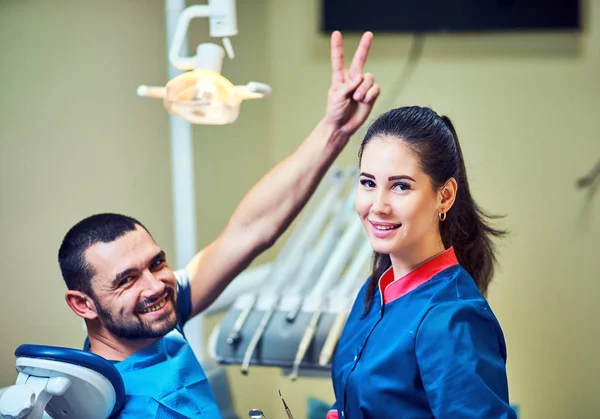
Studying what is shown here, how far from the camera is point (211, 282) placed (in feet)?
5.18

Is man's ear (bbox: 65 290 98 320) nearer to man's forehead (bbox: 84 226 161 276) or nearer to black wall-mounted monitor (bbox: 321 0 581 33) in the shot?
man's forehead (bbox: 84 226 161 276)

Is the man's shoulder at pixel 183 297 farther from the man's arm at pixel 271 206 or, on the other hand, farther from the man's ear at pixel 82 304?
the man's ear at pixel 82 304

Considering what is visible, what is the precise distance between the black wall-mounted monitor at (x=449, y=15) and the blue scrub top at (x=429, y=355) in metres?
1.77

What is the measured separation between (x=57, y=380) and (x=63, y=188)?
0.76 m

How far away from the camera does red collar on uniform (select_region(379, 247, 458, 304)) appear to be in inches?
47.2

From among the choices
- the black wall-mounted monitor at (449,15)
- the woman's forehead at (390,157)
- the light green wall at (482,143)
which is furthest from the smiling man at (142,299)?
the black wall-mounted monitor at (449,15)

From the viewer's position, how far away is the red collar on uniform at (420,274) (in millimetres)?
1199

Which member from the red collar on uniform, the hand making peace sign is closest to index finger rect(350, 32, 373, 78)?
the hand making peace sign

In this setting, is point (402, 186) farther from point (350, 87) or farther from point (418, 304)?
point (350, 87)

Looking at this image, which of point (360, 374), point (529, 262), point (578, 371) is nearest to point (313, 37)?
point (529, 262)

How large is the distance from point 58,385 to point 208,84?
0.60 meters

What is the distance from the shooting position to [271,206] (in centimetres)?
160

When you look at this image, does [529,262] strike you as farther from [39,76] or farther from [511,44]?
[39,76]

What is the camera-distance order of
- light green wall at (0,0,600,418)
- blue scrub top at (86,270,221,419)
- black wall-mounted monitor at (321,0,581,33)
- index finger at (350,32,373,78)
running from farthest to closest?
black wall-mounted monitor at (321,0,581,33) → light green wall at (0,0,600,418) → index finger at (350,32,373,78) → blue scrub top at (86,270,221,419)
